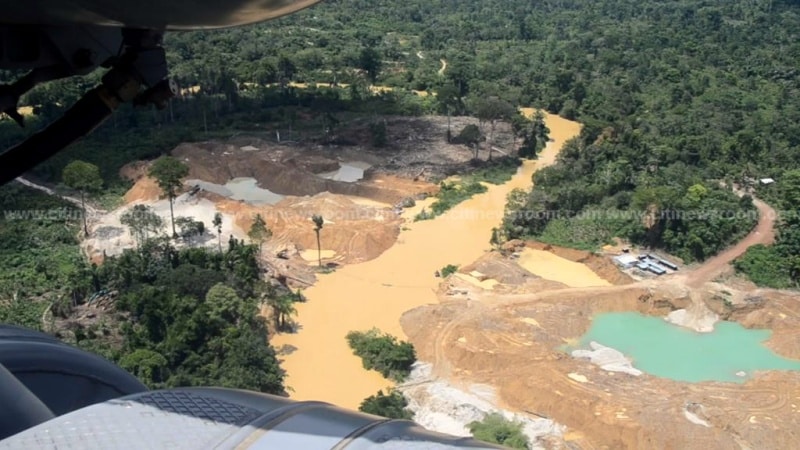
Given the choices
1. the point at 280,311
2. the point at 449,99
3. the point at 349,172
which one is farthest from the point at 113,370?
the point at 449,99

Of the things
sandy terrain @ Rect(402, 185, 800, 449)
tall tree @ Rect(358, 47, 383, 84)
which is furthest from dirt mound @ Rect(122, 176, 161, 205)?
tall tree @ Rect(358, 47, 383, 84)

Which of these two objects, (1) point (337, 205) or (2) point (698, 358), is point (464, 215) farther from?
(2) point (698, 358)

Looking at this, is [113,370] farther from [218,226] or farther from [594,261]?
[218,226]

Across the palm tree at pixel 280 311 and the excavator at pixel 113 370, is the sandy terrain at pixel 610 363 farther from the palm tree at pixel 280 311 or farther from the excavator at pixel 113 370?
the excavator at pixel 113 370

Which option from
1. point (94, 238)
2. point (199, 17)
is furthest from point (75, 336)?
point (199, 17)

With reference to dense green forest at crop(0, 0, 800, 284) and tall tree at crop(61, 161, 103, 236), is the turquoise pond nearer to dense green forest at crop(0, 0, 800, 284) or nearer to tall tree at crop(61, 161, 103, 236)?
dense green forest at crop(0, 0, 800, 284)

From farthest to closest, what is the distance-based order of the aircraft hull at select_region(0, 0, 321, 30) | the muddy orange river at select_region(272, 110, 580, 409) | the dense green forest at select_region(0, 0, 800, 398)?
the dense green forest at select_region(0, 0, 800, 398), the muddy orange river at select_region(272, 110, 580, 409), the aircraft hull at select_region(0, 0, 321, 30)

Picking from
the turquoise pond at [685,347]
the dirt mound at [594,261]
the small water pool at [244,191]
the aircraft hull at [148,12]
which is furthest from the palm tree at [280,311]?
the aircraft hull at [148,12]
